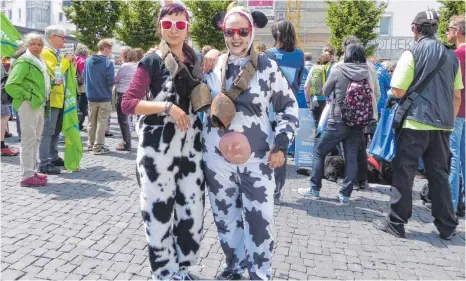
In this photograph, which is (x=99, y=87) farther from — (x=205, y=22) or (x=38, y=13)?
(x=38, y=13)

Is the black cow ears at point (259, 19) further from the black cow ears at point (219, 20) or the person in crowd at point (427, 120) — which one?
the person in crowd at point (427, 120)

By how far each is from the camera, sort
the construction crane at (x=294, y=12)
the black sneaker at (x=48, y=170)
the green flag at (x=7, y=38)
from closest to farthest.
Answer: the green flag at (x=7, y=38) → the black sneaker at (x=48, y=170) → the construction crane at (x=294, y=12)

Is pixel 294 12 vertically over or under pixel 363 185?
over

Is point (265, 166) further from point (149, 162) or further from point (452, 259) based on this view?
point (452, 259)

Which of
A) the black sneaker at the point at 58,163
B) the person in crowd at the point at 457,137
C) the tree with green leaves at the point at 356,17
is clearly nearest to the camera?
the person in crowd at the point at 457,137

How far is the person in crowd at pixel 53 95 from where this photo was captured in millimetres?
5551

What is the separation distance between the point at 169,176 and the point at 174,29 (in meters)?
0.96

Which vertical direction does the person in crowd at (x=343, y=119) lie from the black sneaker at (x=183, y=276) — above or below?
→ above

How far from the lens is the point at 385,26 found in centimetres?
3378

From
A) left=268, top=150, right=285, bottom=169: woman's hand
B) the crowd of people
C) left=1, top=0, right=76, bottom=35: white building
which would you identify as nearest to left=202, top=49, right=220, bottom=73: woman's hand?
the crowd of people

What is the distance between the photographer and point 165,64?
246cm

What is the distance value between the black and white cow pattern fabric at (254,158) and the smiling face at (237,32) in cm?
8

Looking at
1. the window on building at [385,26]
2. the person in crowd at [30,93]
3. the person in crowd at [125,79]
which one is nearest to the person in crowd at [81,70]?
the person in crowd at [125,79]

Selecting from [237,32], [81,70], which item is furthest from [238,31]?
[81,70]
